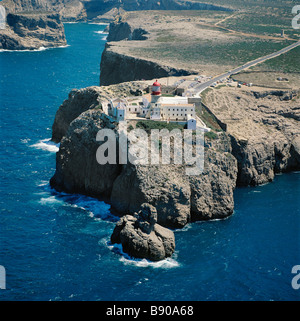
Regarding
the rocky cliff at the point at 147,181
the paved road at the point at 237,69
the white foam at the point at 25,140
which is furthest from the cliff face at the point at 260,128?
the white foam at the point at 25,140

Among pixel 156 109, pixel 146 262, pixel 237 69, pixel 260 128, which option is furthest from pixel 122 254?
pixel 237 69

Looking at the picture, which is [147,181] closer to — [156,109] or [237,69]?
[156,109]

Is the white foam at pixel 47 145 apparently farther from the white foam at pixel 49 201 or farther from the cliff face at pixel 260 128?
the cliff face at pixel 260 128

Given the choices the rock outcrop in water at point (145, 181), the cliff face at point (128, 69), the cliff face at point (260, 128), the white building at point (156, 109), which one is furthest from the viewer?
the cliff face at point (128, 69)

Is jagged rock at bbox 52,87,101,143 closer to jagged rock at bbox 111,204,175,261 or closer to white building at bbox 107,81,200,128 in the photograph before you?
white building at bbox 107,81,200,128

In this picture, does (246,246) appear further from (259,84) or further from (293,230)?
(259,84)

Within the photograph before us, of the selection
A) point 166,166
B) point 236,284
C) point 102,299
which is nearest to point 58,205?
point 166,166

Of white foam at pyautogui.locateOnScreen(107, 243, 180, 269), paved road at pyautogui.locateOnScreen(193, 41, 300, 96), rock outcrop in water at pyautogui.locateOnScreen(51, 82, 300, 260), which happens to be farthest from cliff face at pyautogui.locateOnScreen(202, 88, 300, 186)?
white foam at pyautogui.locateOnScreen(107, 243, 180, 269)
